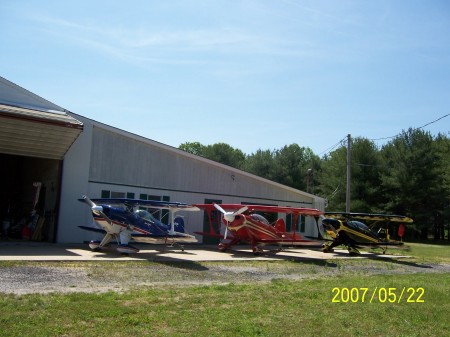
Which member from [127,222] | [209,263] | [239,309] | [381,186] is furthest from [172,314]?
[381,186]

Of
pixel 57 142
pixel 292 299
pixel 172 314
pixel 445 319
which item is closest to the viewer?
pixel 172 314

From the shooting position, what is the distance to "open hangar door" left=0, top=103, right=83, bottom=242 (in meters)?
17.3

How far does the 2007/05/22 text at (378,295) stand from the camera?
9.24 m

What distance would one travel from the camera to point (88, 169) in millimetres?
20469

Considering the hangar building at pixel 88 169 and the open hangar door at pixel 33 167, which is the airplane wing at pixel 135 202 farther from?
the open hangar door at pixel 33 167

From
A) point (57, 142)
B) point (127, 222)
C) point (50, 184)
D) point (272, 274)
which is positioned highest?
point (57, 142)

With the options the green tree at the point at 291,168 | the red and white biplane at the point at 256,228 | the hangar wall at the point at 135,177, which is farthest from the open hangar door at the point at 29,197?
the green tree at the point at 291,168

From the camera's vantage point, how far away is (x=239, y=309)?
7867 mm

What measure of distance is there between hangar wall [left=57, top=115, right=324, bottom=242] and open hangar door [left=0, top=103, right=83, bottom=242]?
686 millimetres

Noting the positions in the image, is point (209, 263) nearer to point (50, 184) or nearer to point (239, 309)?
point (239, 309)

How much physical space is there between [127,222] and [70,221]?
176 inches

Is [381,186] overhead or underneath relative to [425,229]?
overhead

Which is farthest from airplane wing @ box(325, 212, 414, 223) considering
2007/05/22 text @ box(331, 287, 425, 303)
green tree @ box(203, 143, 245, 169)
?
green tree @ box(203, 143, 245, 169)

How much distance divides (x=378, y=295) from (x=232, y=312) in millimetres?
3890
